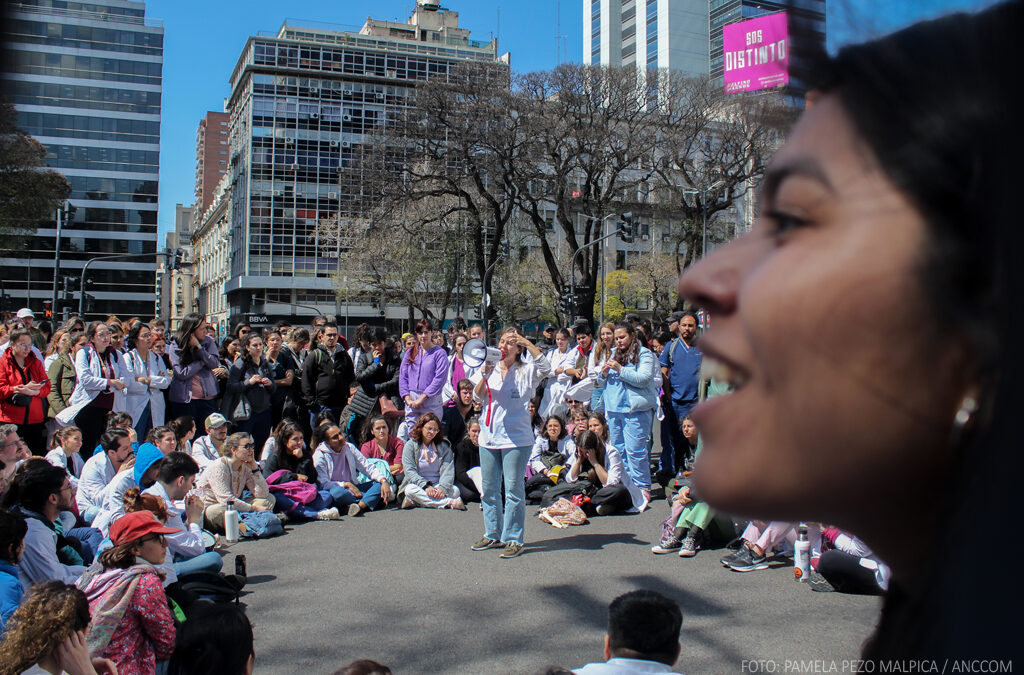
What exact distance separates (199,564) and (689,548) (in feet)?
12.6

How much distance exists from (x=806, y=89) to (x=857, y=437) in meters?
0.18

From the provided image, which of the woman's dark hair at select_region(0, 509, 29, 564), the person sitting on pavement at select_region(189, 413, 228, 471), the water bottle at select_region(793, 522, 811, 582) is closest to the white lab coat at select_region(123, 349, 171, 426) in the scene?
the person sitting on pavement at select_region(189, 413, 228, 471)

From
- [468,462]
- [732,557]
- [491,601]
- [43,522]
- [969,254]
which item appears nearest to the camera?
[969,254]

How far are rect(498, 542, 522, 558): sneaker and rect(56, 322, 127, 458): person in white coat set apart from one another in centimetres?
437

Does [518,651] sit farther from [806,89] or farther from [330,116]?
[330,116]

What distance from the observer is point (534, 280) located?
158ft

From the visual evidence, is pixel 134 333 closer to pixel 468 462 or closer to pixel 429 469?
pixel 429 469

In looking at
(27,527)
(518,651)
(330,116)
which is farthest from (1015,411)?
(330,116)

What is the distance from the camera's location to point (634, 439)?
27.4 ft

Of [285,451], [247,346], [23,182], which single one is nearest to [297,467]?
[285,451]

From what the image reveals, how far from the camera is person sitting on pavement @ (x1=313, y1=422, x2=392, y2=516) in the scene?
867cm

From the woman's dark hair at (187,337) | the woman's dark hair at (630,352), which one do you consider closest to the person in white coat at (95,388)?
the woman's dark hair at (187,337)

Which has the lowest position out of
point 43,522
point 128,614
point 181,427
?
point 128,614

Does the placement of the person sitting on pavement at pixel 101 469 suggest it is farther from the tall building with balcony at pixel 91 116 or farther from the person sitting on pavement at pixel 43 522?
the tall building with balcony at pixel 91 116
